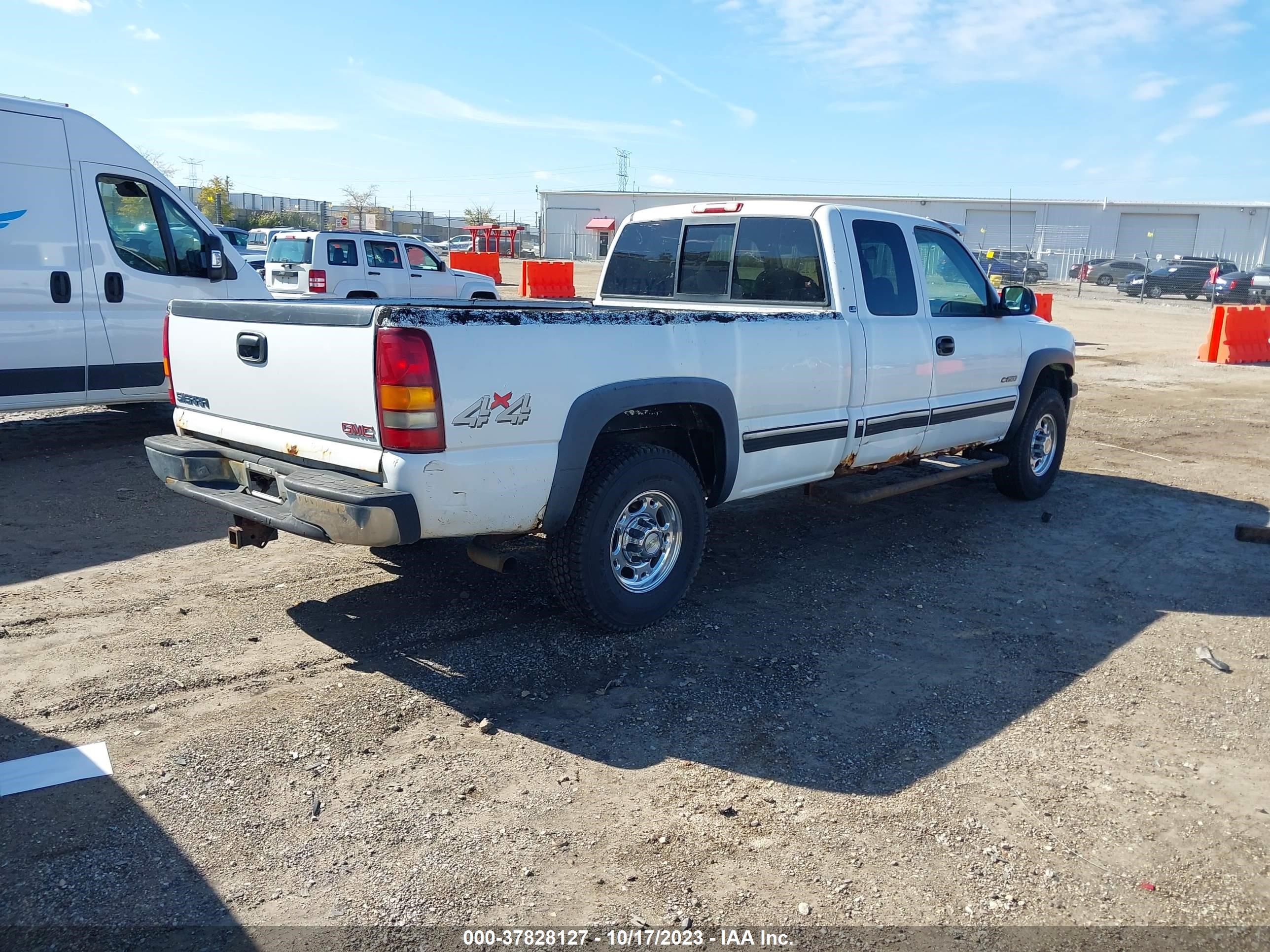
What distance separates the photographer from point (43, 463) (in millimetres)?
7531

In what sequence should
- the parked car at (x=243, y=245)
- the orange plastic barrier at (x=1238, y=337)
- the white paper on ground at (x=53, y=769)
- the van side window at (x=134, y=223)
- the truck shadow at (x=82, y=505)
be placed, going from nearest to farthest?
1. the white paper on ground at (x=53, y=769)
2. the truck shadow at (x=82, y=505)
3. the van side window at (x=134, y=223)
4. the orange plastic barrier at (x=1238, y=337)
5. the parked car at (x=243, y=245)

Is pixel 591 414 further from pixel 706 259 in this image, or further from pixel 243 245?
pixel 243 245

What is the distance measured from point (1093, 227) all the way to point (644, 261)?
57.7 m

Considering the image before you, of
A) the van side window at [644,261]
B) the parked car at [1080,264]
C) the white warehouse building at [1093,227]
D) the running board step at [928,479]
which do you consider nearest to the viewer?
the running board step at [928,479]

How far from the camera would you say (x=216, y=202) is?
44.9 m

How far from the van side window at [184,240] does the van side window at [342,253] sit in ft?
31.1

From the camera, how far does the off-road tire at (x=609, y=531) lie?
4.30 metres

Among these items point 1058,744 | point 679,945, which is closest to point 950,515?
point 1058,744

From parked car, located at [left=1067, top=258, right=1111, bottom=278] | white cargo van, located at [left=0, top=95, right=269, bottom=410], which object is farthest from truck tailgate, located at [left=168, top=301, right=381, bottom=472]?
parked car, located at [left=1067, top=258, right=1111, bottom=278]

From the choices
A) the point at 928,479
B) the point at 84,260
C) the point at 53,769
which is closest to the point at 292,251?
the point at 84,260

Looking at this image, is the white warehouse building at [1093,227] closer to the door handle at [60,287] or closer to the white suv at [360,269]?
the white suv at [360,269]

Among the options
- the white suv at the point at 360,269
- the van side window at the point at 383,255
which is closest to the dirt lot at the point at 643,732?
the white suv at the point at 360,269

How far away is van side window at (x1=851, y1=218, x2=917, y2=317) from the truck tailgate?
123 inches

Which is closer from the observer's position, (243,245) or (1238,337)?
(1238,337)
